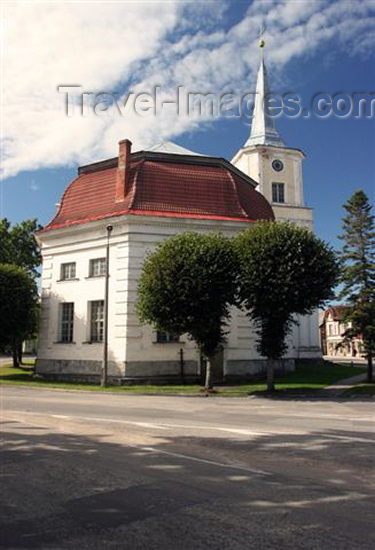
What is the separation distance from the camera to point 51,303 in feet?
100

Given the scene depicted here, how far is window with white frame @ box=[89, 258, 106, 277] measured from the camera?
29.1m

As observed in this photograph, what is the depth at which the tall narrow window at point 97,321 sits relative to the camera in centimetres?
2866

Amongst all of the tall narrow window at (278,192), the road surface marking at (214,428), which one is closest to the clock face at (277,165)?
the tall narrow window at (278,192)

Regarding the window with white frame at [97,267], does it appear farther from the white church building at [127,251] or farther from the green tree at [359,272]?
the green tree at [359,272]

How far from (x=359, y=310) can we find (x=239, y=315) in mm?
7362

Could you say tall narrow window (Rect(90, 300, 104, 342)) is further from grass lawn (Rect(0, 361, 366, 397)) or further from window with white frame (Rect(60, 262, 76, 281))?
grass lawn (Rect(0, 361, 366, 397))

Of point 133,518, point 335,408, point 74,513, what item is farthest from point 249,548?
point 335,408

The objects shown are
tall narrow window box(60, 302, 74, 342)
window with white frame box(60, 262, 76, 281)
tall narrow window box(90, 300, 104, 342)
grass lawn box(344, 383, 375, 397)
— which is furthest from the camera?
window with white frame box(60, 262, 76, 281)

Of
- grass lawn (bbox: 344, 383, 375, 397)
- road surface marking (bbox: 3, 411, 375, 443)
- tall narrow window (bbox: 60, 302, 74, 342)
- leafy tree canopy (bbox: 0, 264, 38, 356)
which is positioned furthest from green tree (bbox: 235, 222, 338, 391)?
leafy tree canopy (bbox: 0, 264, 38, 356)

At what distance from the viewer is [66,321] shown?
30.1 metres

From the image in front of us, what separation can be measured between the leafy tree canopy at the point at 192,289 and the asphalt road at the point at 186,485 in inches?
394

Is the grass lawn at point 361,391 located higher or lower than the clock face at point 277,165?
lower

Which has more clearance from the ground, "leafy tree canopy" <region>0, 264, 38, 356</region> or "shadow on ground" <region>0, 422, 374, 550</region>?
"leafy tree canopy" <region>0, 264, 38, 356</region>

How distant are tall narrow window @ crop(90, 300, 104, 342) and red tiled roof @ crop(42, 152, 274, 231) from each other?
17.5ft
